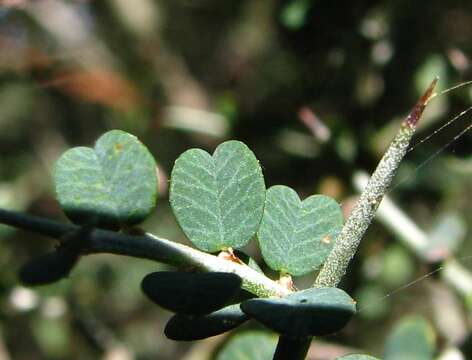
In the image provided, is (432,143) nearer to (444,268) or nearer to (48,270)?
(444,268)

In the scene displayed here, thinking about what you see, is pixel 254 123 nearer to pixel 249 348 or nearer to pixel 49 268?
pixel 249 348

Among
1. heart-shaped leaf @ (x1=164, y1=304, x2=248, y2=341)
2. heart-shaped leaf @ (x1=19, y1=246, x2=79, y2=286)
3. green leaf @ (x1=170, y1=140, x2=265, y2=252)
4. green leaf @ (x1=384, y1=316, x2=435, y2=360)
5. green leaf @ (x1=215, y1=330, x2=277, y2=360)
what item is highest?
green leaf @ (x1=384, y1=316, x2=435, y2=360)

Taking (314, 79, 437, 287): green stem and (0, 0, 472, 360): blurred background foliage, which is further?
(0, 0, 472, 360): blurred background foliage

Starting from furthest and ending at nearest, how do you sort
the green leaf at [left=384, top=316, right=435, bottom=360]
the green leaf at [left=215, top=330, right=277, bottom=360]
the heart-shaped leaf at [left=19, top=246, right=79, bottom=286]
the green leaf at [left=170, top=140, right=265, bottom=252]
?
the green leaf at [left=384, top=316, right=435, bottom=360] → the green leaf at [left=215, top=330, right=277, bottom=360] → the green leaf at [left=170, top=140, right=265, bottom=252] → the heart-shaped leaf at [left=19, top=246, right=79, bottom=286]

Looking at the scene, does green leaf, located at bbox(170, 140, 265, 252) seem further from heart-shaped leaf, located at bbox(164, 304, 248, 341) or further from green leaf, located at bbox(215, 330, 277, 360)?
green leaf, located at bbox(215, 330, 277, 360)

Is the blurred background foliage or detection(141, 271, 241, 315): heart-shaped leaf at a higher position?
the blurred background foliage

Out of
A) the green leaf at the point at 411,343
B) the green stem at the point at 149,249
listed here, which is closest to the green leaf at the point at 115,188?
the green stem at the point at 149,249

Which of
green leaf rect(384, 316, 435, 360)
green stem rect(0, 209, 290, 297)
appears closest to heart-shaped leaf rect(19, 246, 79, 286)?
green stem rect(0, 209, 290, 297)

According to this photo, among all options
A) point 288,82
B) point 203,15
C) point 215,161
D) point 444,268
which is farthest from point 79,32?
point 215,161
